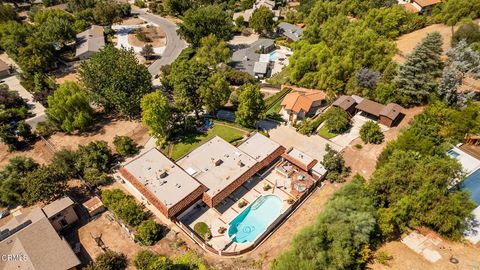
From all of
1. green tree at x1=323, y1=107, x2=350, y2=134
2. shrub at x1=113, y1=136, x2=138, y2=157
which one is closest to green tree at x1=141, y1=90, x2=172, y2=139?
shrub at x1=113, y1=136, x2=138, y2=157

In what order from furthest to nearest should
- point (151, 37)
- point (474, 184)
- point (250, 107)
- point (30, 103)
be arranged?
point (151, 37)
point (30, 103)
point (250, 107)
point (474, 184)

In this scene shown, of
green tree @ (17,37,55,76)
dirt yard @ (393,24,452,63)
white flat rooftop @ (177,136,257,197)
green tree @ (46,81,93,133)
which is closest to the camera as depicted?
white flat rooftop @ (177,136,257,197)

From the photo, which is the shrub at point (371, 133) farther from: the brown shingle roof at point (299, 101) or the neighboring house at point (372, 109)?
the brown shingle roof at point (299, 101)

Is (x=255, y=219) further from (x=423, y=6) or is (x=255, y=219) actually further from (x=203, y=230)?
(x=423, y=6)

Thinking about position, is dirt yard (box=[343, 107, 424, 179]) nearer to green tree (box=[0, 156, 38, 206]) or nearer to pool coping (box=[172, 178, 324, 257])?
pool coping (box=[172, 178, 324, 257])

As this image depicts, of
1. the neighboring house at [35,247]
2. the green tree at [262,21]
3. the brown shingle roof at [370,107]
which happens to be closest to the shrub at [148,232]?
the neighboring house at [35,247]

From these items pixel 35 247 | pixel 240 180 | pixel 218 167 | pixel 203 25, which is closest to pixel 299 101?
pixel 218 167
